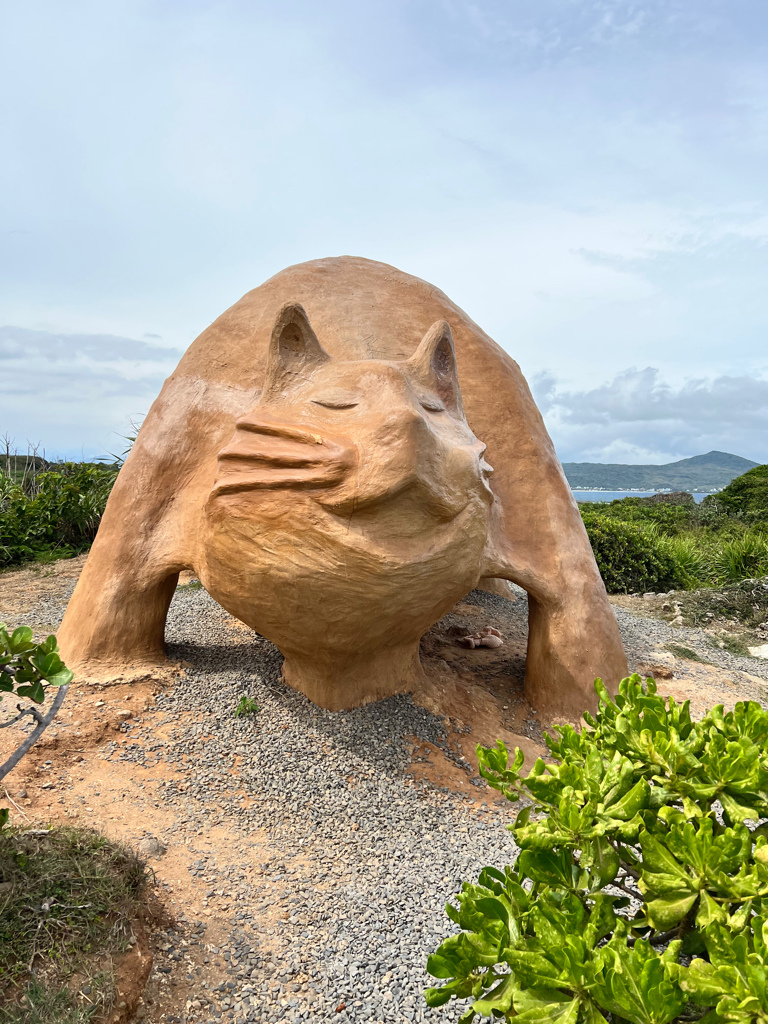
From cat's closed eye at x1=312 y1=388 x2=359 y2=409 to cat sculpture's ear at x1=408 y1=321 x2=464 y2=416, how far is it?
622 millimetres

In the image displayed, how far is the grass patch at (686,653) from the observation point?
7398 millimetres

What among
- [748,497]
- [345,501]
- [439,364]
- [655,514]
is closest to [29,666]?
[345,501]

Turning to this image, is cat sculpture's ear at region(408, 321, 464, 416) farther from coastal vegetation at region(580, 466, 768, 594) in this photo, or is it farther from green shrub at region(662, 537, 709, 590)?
green shrub at region(662, 537, 709, 590)

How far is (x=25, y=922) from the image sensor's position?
2.23 m

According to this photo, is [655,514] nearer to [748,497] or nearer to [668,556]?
[748,497]

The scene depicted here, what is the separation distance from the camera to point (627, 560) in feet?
36.2

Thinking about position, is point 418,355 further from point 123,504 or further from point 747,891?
point 747,891

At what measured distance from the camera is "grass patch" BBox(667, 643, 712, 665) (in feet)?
24.3

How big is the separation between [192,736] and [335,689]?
0.95 metres

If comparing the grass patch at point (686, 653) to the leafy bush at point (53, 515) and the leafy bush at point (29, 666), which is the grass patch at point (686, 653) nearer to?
the leafy bush at point (29, 666)

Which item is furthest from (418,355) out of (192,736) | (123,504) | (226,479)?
(192,736)

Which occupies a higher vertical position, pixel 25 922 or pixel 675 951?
pixel 675 951

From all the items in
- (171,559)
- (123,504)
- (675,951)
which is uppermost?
(123,504)

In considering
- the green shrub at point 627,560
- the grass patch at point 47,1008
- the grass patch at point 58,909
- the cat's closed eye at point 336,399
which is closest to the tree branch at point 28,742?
the grass patch at point 58,909
